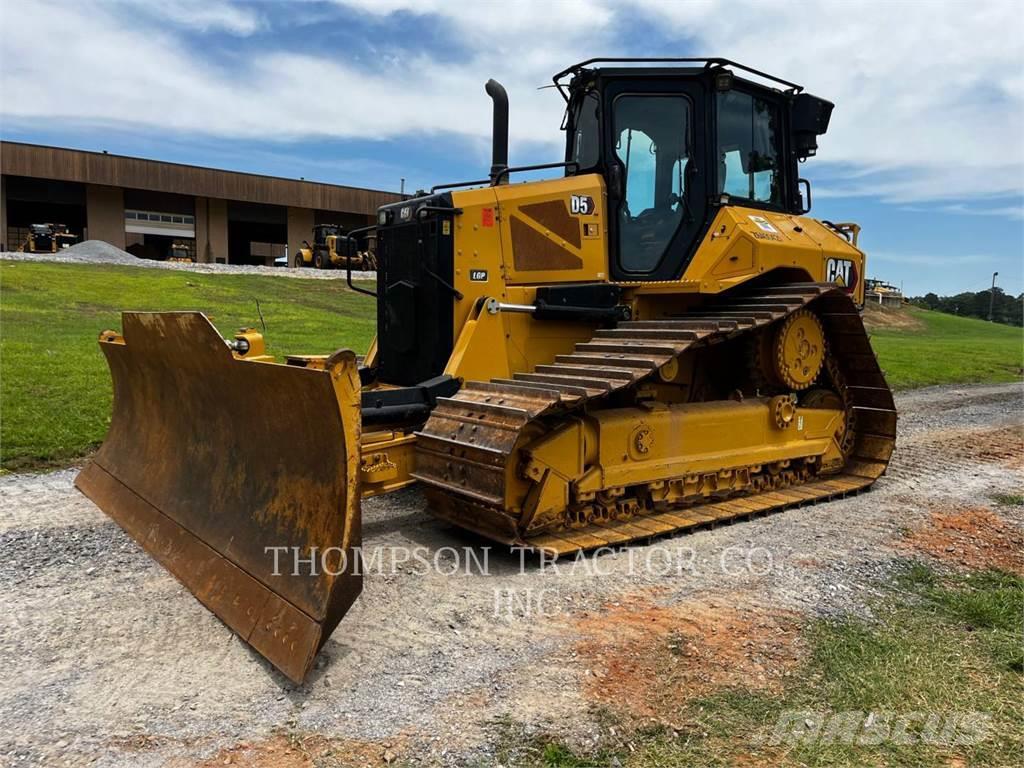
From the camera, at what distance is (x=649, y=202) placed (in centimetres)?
625

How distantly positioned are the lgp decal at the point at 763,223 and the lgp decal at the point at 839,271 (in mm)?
825

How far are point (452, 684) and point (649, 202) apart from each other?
4.24 m

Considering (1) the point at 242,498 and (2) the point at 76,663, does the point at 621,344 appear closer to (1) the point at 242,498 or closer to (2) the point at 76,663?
(1) the point at 242,498

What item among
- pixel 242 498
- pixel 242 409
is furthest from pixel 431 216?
pixel 242 498

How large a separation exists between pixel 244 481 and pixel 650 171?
13.0 feet

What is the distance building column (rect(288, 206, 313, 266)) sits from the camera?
Result: 145 feet

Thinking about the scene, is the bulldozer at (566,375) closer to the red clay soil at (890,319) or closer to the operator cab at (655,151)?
the operator cab at (655,151)

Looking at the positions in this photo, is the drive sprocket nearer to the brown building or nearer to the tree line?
the brown building

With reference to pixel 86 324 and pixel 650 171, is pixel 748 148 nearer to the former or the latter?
pixel 650 171

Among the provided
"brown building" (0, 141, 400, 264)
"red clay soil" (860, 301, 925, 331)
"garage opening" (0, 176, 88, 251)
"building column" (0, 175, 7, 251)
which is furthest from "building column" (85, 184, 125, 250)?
"red clay soil" (860, 301, 925, 331)

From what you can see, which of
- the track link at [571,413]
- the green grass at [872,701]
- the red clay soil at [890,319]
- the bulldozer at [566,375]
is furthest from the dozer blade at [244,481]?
the red clay soil at [890,319]

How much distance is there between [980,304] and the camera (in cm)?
7550

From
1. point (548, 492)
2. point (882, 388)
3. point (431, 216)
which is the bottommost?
point (548, 492)

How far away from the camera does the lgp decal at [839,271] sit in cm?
716
